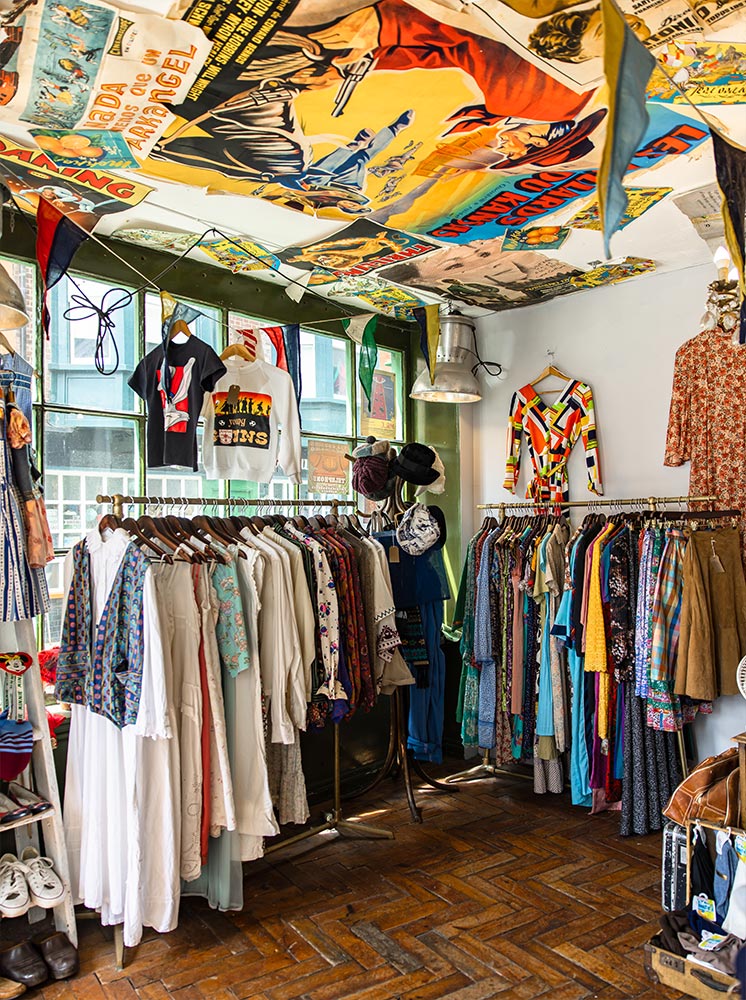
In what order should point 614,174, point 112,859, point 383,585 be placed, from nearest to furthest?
point 614,174 < point 112,859 < point 383,585

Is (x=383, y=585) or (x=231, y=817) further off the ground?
(x=383, y=585)

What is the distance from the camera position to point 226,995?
94.0 inches

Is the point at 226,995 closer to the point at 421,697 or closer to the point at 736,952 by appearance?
the point at 736,952

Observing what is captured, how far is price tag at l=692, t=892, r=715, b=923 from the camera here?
A: 8.03 ft

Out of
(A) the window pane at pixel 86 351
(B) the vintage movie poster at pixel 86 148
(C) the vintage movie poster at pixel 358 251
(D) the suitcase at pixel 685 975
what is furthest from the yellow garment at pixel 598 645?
(B) the vintage movie poster at pixel 86 148

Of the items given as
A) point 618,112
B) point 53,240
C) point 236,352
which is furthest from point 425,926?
point 53,240

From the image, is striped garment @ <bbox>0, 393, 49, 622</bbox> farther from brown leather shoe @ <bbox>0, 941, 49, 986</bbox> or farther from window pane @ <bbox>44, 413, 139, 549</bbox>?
brown leather shoe @ <bbox>0, 941, 49, 986</bbox>

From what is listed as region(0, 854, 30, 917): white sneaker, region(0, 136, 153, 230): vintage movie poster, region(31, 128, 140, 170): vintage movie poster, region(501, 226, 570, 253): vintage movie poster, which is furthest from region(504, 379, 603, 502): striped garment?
region(0, 854, 30, 917): white sneaker

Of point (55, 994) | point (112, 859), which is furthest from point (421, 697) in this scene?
point (55, 994)

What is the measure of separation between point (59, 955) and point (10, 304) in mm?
2051

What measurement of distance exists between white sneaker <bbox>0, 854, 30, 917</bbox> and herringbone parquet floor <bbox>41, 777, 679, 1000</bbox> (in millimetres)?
274

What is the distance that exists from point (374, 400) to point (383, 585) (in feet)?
5.24

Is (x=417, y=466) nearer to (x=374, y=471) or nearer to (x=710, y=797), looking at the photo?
(x=374, y=471)

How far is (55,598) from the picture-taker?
10.6 ft
